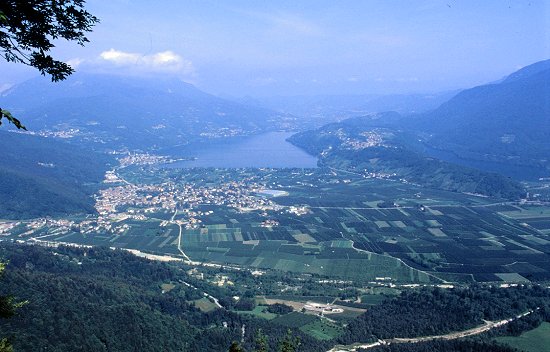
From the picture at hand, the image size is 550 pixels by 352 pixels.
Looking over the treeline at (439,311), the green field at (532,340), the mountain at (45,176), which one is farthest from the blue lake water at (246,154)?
the green field at (532,340)

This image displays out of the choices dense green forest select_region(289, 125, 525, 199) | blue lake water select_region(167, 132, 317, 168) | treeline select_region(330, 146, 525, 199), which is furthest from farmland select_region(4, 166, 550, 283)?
blue lake water select_region(167, 132, 317, 168)

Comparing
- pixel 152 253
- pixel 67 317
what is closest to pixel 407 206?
pixel 152 253

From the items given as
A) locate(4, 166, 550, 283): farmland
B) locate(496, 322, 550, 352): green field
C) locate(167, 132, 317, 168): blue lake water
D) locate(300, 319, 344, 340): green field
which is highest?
locate(167, 132, 317, 168): blue lake water

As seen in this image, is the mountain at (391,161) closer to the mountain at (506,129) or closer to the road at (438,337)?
the mountain at (506,129)

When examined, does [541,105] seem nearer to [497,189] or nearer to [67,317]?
[497,189]

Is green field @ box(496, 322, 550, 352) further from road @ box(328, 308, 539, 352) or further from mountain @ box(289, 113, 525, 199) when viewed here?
mountain @ box(289, 113, 525, 199)

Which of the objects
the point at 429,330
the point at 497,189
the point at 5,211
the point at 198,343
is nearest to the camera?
the point at 198,343
